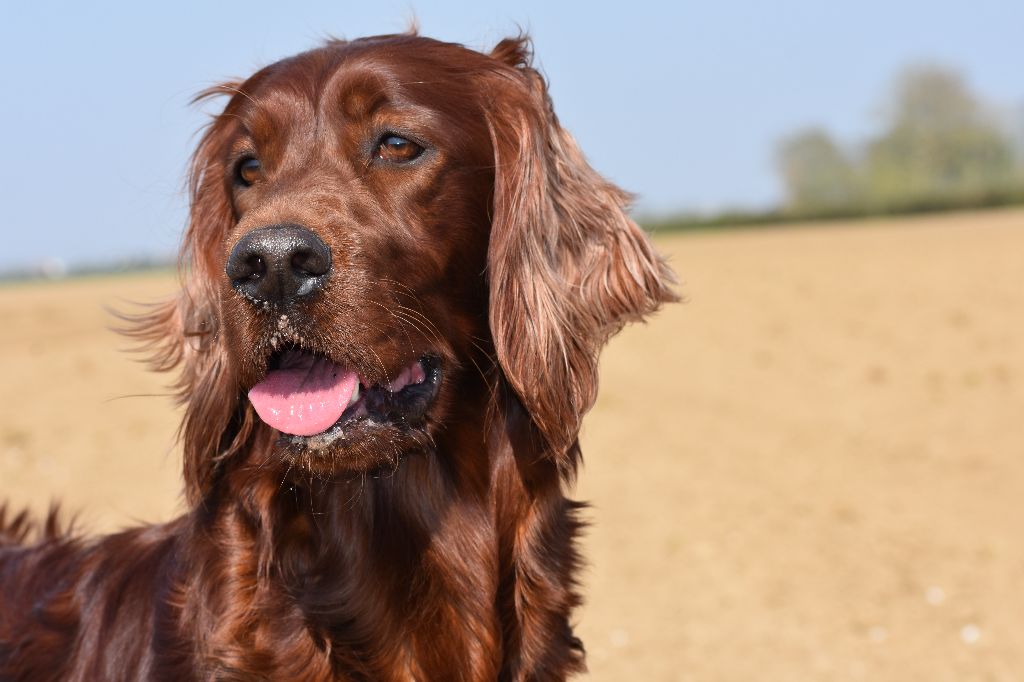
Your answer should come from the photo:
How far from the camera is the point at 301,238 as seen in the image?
2500 mm

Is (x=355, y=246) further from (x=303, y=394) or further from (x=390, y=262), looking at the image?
(x=303, y=394)

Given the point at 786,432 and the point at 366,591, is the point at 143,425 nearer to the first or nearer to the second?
the point at 786,432

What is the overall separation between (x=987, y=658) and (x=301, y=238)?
4.52 metres

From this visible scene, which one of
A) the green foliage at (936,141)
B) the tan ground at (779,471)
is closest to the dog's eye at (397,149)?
the tan ground at (779,471)

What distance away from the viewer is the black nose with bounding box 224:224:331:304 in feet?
8.14

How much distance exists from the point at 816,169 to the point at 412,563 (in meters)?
74.7

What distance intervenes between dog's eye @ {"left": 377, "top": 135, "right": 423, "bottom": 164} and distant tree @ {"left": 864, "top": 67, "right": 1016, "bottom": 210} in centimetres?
6848

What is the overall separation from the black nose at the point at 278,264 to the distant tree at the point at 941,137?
2712 inches

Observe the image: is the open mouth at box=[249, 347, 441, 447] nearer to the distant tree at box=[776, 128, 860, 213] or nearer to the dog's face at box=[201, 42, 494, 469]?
the dog's face at box=[201, 42, 494, 469]

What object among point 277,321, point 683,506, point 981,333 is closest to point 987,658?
point 683,506

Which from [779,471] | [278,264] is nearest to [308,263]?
[278,264]

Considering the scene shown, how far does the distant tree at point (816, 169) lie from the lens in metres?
73.2

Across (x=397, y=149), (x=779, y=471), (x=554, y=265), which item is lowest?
(x=779, y=471)

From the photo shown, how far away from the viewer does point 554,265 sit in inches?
120
